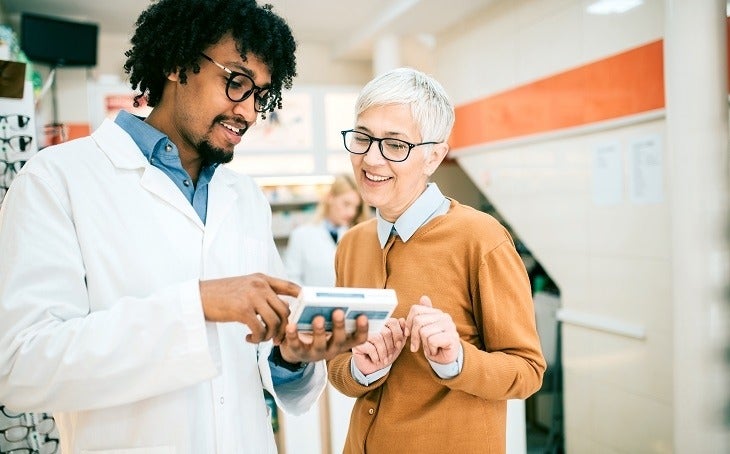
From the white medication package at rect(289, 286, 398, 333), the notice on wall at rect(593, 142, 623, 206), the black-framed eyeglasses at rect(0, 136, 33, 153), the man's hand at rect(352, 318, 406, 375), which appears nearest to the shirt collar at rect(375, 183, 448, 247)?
the man's hand at rect(352, 318, 406, 375)

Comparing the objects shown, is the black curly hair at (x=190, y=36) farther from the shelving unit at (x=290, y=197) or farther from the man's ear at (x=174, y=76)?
the shelving unit at (x=290, y=197)

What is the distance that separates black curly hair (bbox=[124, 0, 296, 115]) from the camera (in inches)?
53.6

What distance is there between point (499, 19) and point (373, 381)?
3.83 m

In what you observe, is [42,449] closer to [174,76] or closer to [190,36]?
[174,76]

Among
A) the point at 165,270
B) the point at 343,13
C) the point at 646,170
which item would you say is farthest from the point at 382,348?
the point at 343,13

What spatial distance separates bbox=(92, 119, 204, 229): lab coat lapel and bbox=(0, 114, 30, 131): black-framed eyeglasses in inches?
34.1

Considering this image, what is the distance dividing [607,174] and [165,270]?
2964 millimetres

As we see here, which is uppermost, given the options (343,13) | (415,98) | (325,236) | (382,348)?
(343,13)

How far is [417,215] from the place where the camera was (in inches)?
55.4

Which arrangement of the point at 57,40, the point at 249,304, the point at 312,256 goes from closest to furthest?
the point at 249,304, the point at 312,256, the point at 57,40

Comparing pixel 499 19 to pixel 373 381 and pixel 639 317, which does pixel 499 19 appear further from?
pixel 373 381

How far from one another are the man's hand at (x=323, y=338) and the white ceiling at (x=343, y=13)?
4.04 metres

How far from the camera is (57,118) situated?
536 centimetres

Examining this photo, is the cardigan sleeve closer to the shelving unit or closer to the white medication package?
the white medication package
